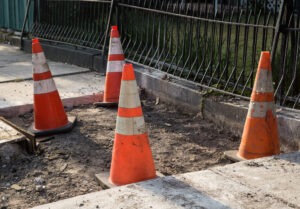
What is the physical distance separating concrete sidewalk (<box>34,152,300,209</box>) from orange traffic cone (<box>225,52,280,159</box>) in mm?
322

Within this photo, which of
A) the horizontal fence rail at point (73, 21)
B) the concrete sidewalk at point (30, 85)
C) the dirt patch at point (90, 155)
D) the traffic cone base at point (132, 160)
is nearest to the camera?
the traffic cone base at point (132, 160)

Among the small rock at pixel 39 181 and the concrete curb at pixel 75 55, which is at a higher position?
the concrete curb at pixel 75 55

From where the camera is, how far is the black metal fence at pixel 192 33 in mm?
4645

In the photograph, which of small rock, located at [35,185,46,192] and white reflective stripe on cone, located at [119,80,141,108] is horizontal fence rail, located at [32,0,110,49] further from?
small rock, located at [35,185,46,192]

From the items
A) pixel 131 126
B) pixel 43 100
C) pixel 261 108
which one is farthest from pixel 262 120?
pixel 43 100

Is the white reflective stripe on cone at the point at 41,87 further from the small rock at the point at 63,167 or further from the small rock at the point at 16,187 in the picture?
the small rock at the point at 16,187

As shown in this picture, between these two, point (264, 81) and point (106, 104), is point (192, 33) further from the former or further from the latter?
point (264, 81)

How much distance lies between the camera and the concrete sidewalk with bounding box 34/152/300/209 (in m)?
2.93

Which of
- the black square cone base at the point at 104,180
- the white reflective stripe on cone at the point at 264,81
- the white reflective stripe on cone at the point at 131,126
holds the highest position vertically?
the white reflective stripe on cone at the point at 264,81

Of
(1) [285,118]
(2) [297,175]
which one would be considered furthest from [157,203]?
(1) [285,118]

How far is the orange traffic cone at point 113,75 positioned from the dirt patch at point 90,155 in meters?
0.17

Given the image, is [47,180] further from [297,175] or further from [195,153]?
[297,175]

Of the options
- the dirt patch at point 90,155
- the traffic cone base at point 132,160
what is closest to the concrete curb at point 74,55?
the dirt patch at point 90,155

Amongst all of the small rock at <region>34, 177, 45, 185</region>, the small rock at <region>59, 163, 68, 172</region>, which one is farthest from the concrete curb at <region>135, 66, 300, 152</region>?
the small rock at <region>34, 177, 45, 185</region>
